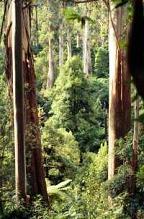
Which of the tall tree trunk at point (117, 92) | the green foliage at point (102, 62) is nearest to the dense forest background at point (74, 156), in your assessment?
the tall tree trunk at point (117, 92)

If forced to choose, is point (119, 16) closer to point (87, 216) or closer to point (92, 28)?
point (87, 216)

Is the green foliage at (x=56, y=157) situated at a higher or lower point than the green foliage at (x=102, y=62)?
lower

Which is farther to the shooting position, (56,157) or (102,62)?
(102,62)

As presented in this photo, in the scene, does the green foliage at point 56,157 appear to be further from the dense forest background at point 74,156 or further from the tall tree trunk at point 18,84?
the tall tree trunk at point 18,84

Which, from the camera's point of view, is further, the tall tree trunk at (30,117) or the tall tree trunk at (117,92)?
the tall tree trunk at (30,117)

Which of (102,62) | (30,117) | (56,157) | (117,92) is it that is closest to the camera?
(117,92)

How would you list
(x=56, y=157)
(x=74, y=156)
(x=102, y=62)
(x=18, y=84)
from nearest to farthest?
(x=18, y=84), (x=56, y=157), (x=74, y=156), (x=102, y=62)

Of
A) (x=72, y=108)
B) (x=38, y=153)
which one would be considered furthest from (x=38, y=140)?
(x=72, y=108)

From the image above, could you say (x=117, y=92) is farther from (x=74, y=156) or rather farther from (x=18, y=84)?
(x=74, y=156)

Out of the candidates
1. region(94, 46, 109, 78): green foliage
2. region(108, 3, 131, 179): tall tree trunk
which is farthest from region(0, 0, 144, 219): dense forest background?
region(94, 46, 109, 78): green foliage

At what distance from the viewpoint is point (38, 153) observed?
11.5m

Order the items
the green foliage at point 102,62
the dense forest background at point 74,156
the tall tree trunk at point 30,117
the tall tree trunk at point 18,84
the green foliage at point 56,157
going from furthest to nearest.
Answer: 1. the green foliage at point 102,62
2. the green foliage at point 56,157
3. the tall tree trunk at point 30,117
4. the tall tree trunk at point 18,84
5. the dense forest background at point 74,156

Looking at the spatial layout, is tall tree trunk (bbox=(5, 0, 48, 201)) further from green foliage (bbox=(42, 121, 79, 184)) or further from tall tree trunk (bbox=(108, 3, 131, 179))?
green foliage (bbox=(42, 121, 79, 184))

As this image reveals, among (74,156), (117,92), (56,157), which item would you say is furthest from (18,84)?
(74,156)
